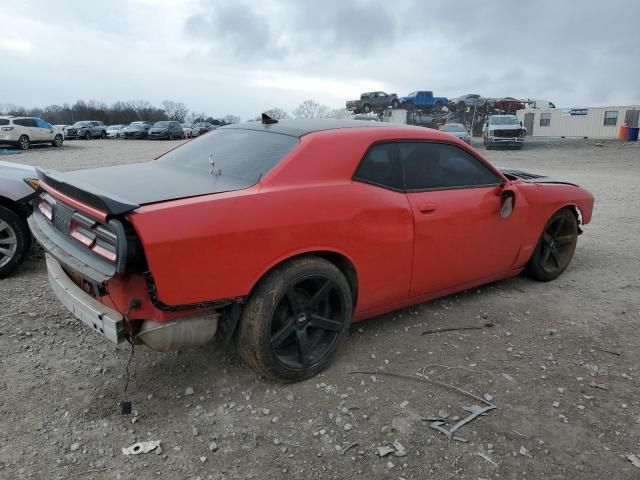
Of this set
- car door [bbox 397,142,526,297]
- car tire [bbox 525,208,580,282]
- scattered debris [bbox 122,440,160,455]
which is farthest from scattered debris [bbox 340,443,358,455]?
car tire [bbox 525,208,580,282]

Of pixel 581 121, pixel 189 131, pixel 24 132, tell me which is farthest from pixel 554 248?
pixel 189 131

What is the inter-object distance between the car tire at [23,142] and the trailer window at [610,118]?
120ft

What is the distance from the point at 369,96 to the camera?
3984cm

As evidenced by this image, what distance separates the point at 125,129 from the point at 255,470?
131ft

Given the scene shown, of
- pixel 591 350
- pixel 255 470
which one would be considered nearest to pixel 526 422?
pixel 591 350

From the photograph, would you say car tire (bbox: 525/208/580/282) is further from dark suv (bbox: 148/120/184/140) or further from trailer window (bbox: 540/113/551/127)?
trailer window (bbox: 540/113/551/127)

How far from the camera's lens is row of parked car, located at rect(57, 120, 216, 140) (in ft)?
120

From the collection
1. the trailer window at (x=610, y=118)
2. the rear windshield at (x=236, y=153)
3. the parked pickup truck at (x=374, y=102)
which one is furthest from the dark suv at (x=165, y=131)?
the rear windshield at (x=236, y=153)

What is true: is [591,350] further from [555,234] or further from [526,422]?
[555,234]

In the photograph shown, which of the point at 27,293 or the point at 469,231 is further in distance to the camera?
the point at 27,293

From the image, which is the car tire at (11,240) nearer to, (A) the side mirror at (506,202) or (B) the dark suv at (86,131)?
(A) the side mirror at (506,202)

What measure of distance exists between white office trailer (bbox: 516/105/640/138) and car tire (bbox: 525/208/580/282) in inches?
1318

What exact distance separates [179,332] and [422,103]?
40399mm

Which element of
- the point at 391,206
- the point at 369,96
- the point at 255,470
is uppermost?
the point at 369,96
